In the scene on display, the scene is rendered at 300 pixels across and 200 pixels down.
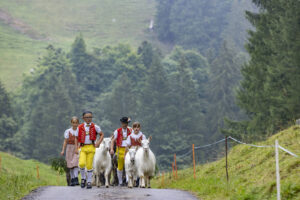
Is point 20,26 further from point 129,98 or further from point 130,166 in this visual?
point 130,166

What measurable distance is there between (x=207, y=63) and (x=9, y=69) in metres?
45.9

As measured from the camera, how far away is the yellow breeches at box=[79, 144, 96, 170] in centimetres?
1577

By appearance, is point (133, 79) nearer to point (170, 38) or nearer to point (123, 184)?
point (170, 38)

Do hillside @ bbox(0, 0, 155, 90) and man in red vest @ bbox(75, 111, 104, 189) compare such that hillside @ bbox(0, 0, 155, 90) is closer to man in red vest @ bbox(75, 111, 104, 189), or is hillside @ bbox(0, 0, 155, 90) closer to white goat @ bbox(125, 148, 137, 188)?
white goat @ bbox(125, 148, 137, 188)

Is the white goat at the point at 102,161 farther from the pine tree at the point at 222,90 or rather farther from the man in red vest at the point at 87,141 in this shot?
the pine tree at the point at 222,90

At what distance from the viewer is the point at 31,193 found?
1472 centimetres

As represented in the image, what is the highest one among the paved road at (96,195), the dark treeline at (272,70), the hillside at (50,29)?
the hillside at (50,29)

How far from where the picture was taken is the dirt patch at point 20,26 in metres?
171

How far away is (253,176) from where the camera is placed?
50.3 feet

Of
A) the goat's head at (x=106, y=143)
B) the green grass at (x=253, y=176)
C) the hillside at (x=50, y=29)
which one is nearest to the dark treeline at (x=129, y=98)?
the hillside at (x=50, y=29)

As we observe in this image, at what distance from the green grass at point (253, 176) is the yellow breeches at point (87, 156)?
2.94 m

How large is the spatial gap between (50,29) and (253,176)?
168236mm

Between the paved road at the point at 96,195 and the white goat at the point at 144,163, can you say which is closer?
the paved road at the point at 96,195

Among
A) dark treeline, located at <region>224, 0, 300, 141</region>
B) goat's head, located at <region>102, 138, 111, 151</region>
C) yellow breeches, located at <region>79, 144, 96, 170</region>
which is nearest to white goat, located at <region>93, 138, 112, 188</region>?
goat's head, located at <region>102, 138, 111, 151</region>
